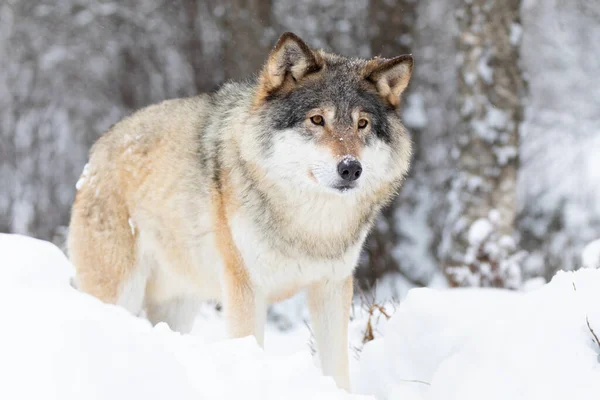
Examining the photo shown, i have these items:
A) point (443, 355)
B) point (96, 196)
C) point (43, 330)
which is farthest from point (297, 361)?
point (96, 196)

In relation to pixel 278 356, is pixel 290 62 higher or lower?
higher

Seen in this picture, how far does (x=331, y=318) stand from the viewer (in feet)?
14.3

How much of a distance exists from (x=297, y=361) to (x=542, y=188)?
8818mm

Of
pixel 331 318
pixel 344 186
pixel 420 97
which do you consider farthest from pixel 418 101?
pixel 344 186

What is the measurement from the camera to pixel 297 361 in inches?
101

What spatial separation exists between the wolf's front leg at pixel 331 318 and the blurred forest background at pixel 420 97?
12.4 feet

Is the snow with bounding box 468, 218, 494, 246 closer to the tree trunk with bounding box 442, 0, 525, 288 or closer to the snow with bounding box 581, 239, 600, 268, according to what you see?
the tree trunk with bounding box 442, 0, 525, 288

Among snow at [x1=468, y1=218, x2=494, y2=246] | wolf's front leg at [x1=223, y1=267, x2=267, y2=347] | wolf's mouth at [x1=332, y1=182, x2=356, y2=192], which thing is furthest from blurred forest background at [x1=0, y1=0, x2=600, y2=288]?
wolf's mouth at [x1=332, y1=182, x2=356, y2=192]

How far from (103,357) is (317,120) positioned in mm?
2075

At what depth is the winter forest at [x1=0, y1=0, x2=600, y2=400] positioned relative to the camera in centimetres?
864

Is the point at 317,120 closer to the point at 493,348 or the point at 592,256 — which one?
the point at 493,348

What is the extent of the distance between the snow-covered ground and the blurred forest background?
13.2ft

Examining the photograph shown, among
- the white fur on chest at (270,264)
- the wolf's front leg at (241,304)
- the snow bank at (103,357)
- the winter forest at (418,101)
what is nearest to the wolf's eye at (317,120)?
the white fur on chest at (270,264)

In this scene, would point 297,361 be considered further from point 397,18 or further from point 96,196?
point 397,18
